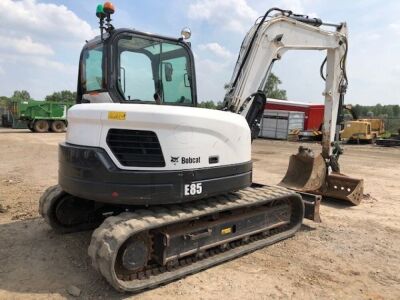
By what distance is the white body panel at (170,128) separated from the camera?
4.02 m

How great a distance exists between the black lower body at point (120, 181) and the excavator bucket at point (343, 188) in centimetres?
404

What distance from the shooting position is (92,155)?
13.4 feet

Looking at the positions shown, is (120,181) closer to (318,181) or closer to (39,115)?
(318,181)

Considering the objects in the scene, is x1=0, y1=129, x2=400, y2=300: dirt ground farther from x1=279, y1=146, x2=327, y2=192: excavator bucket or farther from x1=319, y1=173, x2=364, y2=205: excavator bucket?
x1=279, y1=146, x2=327, y2=192: excavator bucket

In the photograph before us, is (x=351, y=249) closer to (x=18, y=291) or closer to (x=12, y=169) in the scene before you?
(x=18, y=291)

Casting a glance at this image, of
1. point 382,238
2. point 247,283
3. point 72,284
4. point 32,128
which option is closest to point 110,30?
point 72,284

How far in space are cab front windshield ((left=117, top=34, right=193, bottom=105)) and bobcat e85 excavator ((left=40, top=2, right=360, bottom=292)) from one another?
12 millimetres

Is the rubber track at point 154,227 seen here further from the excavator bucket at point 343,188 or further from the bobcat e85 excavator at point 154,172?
the excavator bucket at point 343,188

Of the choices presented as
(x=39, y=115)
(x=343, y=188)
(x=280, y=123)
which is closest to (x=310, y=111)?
(x=280, y=123)

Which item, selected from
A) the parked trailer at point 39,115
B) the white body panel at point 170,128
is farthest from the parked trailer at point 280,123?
the white body panel at point 170,128

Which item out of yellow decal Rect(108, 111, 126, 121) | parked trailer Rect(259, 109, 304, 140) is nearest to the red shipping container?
parked trailer Rect(259, 109, 304, 140)

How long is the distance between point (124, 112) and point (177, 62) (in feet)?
4.26

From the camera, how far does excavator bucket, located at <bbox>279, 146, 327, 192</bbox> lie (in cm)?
755

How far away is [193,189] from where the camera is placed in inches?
169
